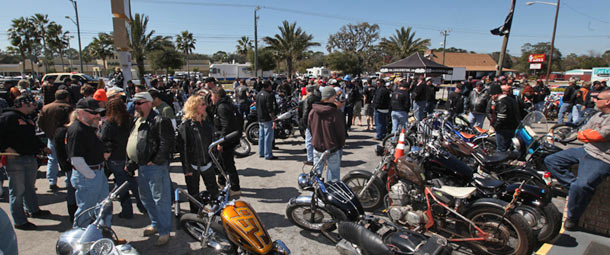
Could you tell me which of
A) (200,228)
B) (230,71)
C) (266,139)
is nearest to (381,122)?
(266,139)

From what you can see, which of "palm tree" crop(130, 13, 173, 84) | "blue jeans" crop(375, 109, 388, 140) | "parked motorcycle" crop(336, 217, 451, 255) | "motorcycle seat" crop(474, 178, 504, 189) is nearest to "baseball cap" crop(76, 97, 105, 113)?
"parked motorcycle" crop(336, 217, 451, 255)

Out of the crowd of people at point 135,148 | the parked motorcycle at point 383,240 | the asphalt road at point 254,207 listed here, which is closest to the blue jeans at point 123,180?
the crowd of people at point 135,148

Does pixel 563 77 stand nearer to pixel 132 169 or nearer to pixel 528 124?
pixel 528 124

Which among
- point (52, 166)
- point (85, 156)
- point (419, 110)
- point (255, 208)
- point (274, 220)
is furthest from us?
point (419, 110)

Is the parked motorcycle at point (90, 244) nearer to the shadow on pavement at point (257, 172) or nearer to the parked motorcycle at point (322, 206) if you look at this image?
the parked motorcycle at point (322, 206)

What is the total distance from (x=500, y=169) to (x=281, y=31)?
3445cm

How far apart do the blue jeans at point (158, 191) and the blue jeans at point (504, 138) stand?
5.97m

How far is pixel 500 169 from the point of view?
15.3ft

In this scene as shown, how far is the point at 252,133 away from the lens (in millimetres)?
8453

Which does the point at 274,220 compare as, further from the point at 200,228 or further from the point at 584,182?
the point at 584,182

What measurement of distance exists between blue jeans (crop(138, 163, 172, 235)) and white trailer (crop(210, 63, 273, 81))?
43.2 meters

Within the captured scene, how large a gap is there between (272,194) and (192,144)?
190 centimetres

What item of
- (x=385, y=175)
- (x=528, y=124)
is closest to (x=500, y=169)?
(x=528, y=124)

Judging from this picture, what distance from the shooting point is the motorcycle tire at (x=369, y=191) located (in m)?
4.27
